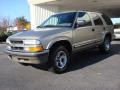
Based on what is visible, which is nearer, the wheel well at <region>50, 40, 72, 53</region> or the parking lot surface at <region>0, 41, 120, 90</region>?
the parking lot surface at <region>0, 41, 120, 90</region>

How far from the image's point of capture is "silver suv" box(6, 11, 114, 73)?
6.39 metres

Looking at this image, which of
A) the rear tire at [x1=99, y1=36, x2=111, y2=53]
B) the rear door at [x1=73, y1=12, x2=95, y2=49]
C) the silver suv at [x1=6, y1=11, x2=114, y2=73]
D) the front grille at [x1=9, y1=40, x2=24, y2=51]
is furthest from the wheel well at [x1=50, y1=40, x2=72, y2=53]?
the rear tire at [x1=99, y1=36, x2=111, y2=53]

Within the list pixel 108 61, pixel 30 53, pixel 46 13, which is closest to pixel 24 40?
pixel 30 53

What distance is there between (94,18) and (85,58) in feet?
5.35

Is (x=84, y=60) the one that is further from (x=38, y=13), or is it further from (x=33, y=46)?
(x=38, y=13)

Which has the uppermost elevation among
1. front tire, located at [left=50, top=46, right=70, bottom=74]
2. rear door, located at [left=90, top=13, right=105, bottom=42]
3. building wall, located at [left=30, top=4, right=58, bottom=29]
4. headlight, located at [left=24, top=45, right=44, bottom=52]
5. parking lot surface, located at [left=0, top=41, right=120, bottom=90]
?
building wall, located at [left=30, top=4, right=58, bottom=29]

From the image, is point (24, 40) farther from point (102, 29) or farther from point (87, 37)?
point (102, 29)

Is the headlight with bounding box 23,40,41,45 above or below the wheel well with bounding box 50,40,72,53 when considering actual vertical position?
above

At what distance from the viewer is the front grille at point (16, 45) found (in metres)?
6.61

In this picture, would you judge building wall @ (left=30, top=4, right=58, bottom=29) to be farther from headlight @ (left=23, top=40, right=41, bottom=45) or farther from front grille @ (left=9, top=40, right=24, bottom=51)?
headlight @ (left=23, top=40, right=41, bottom=45)

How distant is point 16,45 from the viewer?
672 cm

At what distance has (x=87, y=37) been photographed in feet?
26.6

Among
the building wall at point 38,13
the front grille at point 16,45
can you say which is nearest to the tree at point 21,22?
the building wall at point 38,13

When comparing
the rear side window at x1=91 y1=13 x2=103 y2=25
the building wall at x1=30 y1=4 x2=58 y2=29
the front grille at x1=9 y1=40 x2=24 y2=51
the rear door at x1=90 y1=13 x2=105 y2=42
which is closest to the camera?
the front grille at x1=9 y1=40 x2=24 y2=51
